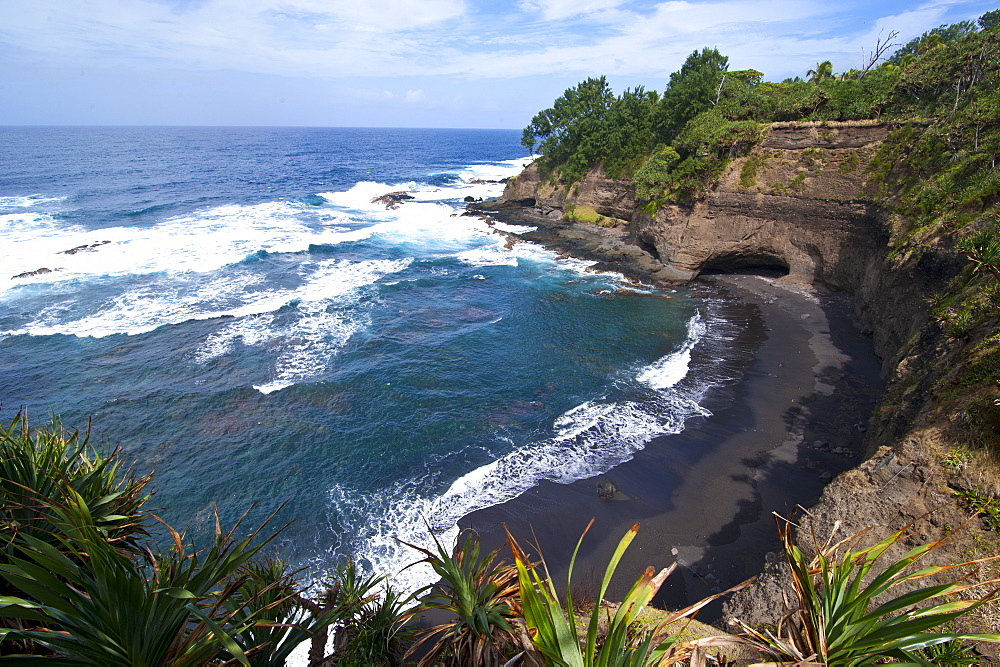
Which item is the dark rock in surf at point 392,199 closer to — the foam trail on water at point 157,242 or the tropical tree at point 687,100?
the foam trail on water at point 157,242

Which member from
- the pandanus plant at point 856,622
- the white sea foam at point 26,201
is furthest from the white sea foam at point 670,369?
the white sea foam at point 26,201

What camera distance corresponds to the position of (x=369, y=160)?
115 m

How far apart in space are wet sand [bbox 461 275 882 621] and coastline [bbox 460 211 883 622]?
0.12 feet

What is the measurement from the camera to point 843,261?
3031 cm

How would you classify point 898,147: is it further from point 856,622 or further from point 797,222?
point 856,622

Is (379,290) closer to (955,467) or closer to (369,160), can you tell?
(955,467)

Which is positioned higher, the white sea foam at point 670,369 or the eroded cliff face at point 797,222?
the eroded cliff face at point 797,222

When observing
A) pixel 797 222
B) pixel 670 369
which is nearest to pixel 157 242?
→ pixel 670 369

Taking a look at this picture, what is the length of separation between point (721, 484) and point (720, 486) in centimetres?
11

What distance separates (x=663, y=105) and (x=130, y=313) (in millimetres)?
44397

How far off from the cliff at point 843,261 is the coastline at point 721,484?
2.34 meters

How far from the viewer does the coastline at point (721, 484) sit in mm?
13914

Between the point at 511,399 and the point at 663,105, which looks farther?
the point at 663,105

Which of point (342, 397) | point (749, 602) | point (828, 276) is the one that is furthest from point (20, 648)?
point (828, 276)
